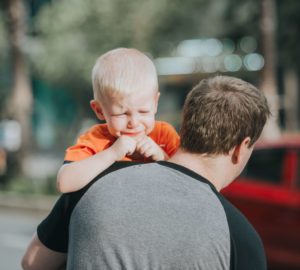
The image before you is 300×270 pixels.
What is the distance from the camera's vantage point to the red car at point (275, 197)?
6.39m

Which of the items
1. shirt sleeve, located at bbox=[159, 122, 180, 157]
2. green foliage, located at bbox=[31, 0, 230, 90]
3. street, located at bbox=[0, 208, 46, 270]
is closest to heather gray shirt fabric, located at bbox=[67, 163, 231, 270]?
shirt sleeve, located at bbox=[159, 122, 180, 157]

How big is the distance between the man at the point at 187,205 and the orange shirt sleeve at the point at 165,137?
0.29 meters

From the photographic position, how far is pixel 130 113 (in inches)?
82.8

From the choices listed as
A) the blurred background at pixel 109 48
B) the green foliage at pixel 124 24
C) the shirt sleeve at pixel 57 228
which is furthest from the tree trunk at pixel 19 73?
the shirt sleeve at pixel 57 228

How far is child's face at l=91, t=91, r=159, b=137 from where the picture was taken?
2.08 m

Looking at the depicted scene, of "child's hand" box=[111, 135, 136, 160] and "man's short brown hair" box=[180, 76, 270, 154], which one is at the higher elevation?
"man's short brown hair" box=[180, 76, 270, 154]

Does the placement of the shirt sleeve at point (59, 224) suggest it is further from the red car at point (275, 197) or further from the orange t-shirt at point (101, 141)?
the red car at point (275, 197)

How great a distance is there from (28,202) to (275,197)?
8153mm

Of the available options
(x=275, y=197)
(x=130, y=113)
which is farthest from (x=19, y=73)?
(x=130, y=113)

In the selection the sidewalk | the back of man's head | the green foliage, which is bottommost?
the sidewalk

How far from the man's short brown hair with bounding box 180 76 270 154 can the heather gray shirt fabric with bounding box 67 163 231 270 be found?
0.34 ft

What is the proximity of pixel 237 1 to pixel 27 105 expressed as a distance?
7396mm

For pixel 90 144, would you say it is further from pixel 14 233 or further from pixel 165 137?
pixel 14 233

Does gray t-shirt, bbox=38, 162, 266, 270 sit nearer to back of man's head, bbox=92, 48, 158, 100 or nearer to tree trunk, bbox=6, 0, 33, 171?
back of man's head, bbox=92, 48, 158, 100
